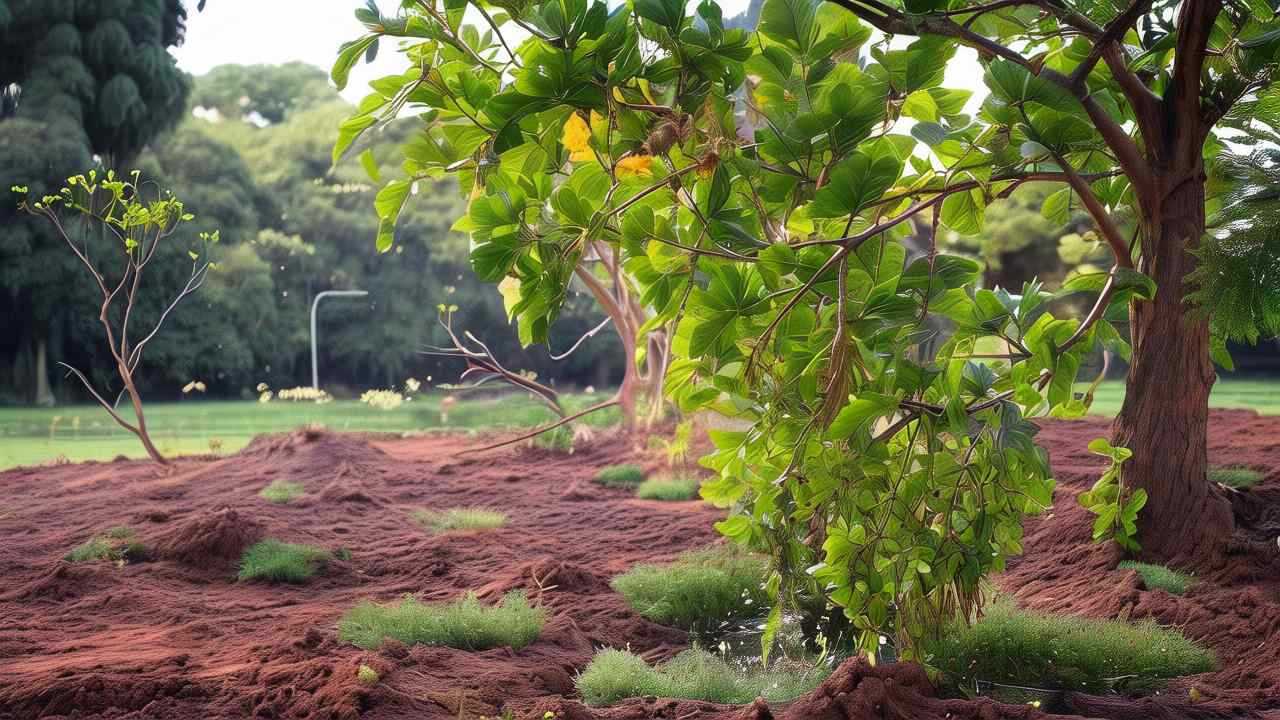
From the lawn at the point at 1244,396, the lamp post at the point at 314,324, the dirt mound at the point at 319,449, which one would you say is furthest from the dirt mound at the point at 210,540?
the lawn at the point at 1244,396

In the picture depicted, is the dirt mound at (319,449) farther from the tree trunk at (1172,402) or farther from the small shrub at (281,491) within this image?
the tree trunk at (1172,402)

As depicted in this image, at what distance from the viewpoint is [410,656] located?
1902 millimetres

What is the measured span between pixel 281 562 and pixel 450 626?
841 millimetres

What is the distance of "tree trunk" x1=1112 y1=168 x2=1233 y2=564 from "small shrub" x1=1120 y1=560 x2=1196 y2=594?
0.23 ft

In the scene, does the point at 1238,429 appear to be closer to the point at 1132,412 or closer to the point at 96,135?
the point at 1132,412

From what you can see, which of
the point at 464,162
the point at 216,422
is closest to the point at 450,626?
the point at 464,162

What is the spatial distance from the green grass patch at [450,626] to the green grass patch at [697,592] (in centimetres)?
32

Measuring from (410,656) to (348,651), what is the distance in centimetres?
11

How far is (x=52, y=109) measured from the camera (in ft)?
17.7

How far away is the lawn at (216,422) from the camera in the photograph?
5.38 metres

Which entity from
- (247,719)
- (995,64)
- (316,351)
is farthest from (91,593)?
(316,351)

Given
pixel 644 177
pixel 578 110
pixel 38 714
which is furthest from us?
pixel 38 714

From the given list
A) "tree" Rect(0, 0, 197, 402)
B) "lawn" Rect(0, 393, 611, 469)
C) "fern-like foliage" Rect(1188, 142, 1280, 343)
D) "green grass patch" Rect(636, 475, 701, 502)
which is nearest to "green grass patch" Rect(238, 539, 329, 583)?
"green grass patch" Rect(636, 475, 701, 502)

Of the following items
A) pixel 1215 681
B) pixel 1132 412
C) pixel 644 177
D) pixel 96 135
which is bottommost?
pixel 1215 681
